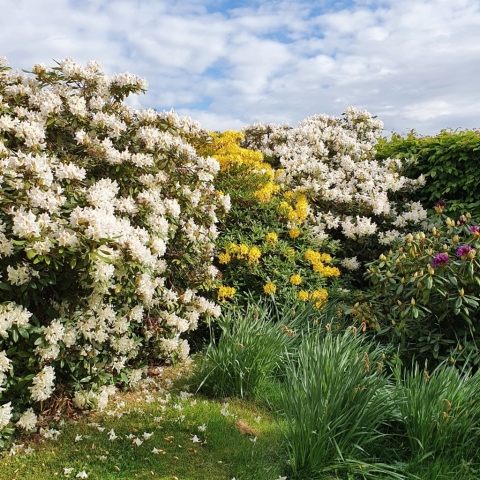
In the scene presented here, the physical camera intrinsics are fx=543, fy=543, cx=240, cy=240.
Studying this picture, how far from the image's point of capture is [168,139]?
506 centimetres

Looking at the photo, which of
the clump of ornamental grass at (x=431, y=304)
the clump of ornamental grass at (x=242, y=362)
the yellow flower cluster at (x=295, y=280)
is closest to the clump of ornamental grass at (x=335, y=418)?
the clump of ornamental grass at (x=242, y=362)

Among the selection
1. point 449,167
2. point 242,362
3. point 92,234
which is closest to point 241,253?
point 242,362

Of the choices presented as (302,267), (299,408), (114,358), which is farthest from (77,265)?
(302,267)

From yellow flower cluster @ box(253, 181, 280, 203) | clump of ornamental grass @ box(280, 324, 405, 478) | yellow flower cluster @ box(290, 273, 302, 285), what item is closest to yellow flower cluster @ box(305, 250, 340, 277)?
yellow flower cluster @ box(290, 273, 302, 285)

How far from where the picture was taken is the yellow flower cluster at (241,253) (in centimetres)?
585

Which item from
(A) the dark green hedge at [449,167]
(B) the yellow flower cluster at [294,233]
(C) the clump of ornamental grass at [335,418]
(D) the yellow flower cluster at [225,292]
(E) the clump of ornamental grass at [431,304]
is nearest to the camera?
(C) the clump of ornamental grass at [335,418]

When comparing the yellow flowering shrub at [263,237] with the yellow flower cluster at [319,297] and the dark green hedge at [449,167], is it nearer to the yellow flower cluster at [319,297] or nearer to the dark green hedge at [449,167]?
the yellow flower cluster at [319,297]

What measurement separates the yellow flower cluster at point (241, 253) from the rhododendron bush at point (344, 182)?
1.17 metres

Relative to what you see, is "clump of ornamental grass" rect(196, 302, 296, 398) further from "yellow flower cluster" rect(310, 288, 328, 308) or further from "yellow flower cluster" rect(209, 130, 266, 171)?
"yellow flower cluster" rect(209, 130, 266, 171)

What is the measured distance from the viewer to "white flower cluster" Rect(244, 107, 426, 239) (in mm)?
7234

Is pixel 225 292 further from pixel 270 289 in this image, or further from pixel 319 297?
pixel 319 297

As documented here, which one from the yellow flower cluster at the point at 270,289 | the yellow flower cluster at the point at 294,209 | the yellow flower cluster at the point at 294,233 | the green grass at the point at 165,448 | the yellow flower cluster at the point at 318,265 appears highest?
the yellow flower cluster at the point at 294,209

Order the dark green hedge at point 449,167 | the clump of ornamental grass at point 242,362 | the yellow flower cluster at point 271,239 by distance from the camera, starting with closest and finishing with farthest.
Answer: the clump of ornamental grass at point 242,362, the yellow flower cluster at point 271,239, the dark green hedge at point 449,167

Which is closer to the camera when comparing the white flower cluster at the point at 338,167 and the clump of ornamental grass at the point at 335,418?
the clump of ornamental grass at the point at 335,418
